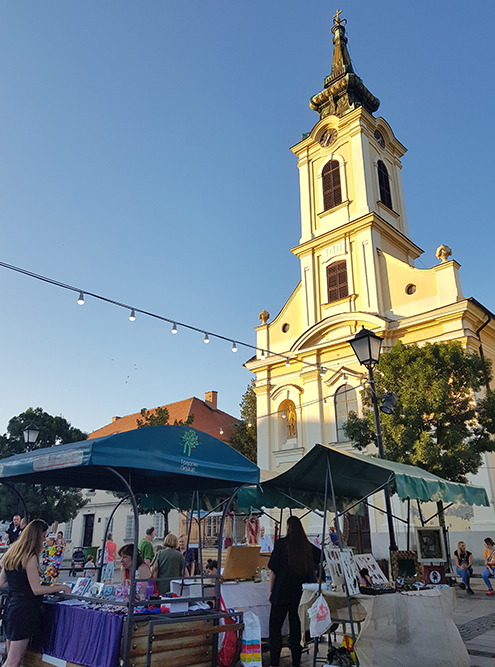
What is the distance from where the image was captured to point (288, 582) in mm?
6496

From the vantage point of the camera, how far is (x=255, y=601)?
761 centimetres

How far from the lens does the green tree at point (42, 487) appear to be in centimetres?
2858

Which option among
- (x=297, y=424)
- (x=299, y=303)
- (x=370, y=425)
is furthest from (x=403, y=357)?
(x=299, y=303)

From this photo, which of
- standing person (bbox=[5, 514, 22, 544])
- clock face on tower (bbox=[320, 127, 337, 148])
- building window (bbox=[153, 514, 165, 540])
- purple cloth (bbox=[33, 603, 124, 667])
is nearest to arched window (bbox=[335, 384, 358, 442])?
clock face on tower (bbox=[320, 127, 337, 148])

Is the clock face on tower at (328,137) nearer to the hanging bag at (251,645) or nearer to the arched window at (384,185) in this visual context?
the arched window at (384,185)

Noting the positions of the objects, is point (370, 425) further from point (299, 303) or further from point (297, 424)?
Result: point (299, 303)

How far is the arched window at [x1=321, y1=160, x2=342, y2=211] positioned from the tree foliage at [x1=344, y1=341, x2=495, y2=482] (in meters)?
11.5

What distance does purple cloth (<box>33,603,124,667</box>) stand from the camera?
491cm

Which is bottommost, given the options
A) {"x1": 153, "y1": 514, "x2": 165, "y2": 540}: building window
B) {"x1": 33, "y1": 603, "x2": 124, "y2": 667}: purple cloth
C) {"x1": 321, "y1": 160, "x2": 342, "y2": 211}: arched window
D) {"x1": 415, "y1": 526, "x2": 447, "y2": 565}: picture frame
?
{"x1": 33, "y1": 603, "x2": 124, "y2": 667}: purple cloth

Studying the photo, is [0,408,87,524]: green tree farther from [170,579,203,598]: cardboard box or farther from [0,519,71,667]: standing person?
[0,519,71,667]: standing person

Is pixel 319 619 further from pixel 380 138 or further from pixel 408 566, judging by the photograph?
pixel 380 138

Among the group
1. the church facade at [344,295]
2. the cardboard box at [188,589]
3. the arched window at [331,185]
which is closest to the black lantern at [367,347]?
the cardboard box at [188,589]

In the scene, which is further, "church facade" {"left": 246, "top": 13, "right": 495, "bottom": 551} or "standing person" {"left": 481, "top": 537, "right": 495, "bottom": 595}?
"church facade" {"left": 246, "top": 13, "right": 495, "bottom": 551}

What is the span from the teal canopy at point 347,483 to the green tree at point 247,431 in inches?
943
